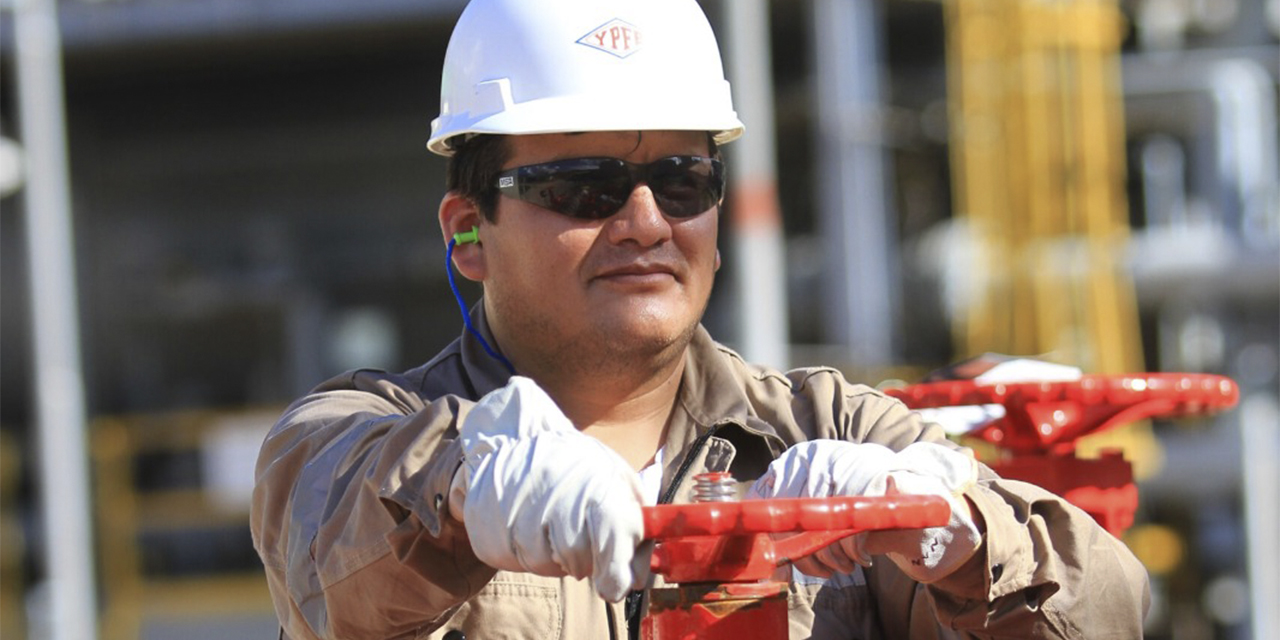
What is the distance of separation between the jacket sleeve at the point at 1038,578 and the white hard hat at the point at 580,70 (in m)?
0.73

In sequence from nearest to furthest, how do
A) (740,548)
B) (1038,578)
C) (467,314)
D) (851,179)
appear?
(740,548) → (1038,578) → (467,314) → (851,179)

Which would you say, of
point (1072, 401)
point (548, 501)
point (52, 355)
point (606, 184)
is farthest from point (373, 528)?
point (52, 355)

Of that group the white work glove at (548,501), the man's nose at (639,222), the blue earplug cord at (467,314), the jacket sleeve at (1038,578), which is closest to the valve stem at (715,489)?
the white work glove at (548,501)

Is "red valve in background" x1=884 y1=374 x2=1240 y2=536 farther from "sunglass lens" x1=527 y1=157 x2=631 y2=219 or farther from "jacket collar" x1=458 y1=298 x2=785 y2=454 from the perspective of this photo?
"sunglass lens" x1=527 y1=157 x2=631 y2=219

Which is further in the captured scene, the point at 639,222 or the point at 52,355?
the point at 52,355

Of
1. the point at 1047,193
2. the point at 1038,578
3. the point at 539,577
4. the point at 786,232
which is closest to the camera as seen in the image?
the point at 1038,578

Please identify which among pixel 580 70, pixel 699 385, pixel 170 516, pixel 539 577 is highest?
pixel 580 70

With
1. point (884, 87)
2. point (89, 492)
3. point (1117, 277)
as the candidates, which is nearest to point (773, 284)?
point (1117, 277)

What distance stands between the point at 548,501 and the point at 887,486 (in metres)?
0.45

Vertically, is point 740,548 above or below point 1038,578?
above

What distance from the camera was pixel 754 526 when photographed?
5.95 feet

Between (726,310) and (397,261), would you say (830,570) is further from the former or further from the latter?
(397,261)

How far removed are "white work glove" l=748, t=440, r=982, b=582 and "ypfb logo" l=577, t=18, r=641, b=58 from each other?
2.61 feet

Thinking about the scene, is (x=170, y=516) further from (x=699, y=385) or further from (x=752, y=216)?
(x=699, y=385)
